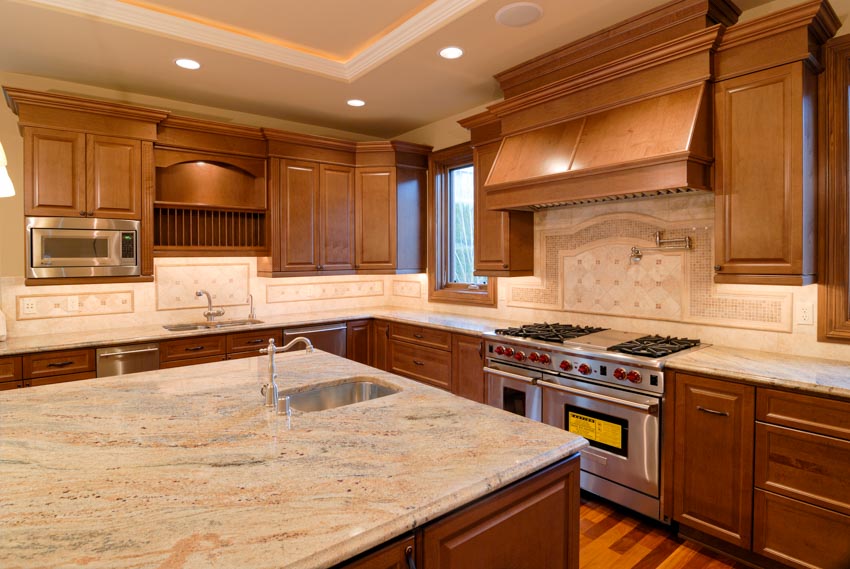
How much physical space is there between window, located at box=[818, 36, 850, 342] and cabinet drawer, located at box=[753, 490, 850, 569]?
2.91 feet

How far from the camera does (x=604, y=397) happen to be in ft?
8.71

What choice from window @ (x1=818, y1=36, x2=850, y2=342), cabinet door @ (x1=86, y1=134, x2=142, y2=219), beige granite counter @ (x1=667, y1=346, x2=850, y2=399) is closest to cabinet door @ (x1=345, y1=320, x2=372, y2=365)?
cabinet door @ (x1=86, y1=134, x2=142, y2=219)

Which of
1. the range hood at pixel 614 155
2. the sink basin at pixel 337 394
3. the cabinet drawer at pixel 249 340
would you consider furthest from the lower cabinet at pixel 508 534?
the cabinet drawer at pixel 249 340

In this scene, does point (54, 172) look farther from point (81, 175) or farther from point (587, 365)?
point (587, 365)

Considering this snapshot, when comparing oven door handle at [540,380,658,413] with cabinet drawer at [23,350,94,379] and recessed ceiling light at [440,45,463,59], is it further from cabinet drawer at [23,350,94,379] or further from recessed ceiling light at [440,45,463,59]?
cabinet drawer at [23,350,94,379]

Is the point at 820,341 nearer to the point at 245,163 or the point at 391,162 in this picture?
the point at 391,162

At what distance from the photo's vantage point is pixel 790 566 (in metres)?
2.09

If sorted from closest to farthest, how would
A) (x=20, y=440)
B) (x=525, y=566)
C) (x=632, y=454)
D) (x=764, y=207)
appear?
(x=525, y=566), (x=20, y=440), (x=764, y=207), (x=632, y=454)

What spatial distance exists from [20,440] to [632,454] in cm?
264

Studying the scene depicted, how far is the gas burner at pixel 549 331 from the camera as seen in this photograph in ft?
9.93

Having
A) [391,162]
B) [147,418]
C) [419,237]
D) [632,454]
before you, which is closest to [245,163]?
[391,162]

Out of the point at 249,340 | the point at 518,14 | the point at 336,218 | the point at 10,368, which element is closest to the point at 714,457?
the point at 518,14

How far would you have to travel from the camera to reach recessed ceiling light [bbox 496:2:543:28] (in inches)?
99.5

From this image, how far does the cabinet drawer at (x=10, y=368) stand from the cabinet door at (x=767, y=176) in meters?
4.16
